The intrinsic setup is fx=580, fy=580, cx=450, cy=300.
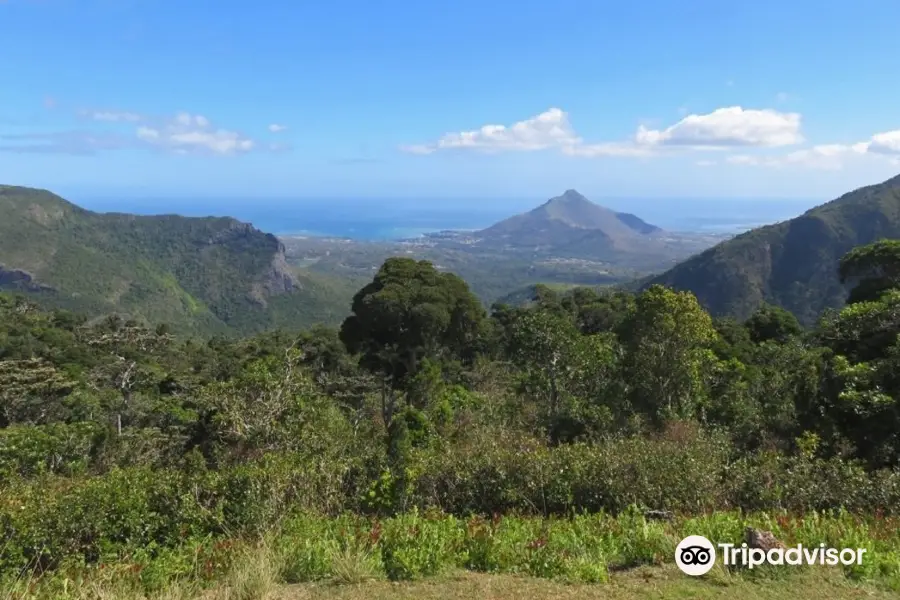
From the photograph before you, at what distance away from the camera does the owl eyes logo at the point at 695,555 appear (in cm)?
464

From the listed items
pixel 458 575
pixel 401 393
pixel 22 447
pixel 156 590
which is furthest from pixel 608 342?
pixel 22 447

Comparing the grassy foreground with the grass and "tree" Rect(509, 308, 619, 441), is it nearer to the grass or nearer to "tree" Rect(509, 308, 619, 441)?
the grass

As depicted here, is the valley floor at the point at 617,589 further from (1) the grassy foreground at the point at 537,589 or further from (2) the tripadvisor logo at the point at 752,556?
(2) the tripadvisor logo at the point at 752,556

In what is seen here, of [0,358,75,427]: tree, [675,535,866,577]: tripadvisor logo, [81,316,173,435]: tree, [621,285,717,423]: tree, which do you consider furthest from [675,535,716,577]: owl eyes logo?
[81,316,173,435]: tree

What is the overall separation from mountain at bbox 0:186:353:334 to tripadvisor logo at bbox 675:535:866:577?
9898 centimetres

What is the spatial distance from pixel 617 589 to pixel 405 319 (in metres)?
16.6

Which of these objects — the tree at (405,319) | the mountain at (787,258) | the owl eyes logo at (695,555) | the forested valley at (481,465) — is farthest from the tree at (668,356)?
the mountain at (787,258)

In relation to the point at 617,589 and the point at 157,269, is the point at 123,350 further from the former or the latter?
the point at 157,269

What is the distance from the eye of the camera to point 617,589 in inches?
172

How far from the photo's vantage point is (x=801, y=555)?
472 cm

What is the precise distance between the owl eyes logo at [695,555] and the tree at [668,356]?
22.0 feet

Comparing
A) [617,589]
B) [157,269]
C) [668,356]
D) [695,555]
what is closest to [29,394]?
[668,356]

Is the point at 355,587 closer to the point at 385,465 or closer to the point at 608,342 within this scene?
the point at 385,465

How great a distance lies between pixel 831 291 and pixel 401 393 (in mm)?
65671
